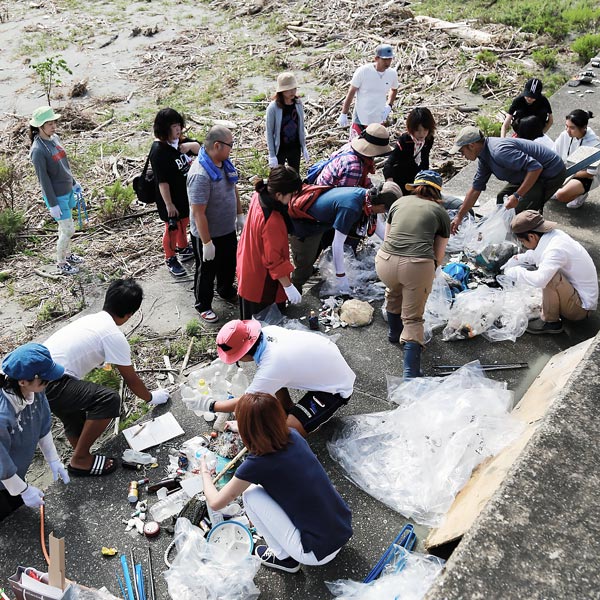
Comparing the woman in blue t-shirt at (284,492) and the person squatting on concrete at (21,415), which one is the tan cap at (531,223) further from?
the person squatting on concrete at (21,415)

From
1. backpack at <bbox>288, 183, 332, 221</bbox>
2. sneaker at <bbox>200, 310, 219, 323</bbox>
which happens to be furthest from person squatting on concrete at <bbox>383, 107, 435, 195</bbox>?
sneaker at <bbox>200, 310, 219, 323</bbox>

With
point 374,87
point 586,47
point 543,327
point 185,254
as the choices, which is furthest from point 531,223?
point 586,47

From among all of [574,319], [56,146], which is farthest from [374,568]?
[56,146]

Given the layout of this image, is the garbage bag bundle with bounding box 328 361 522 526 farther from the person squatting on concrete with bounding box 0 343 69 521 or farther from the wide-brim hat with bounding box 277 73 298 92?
the wide-brim hat with bounding box 277 73 298 92

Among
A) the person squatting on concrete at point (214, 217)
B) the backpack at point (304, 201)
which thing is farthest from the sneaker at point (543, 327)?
the person squatting on concrete at point (214, 217)

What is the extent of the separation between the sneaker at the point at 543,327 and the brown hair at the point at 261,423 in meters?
3.42

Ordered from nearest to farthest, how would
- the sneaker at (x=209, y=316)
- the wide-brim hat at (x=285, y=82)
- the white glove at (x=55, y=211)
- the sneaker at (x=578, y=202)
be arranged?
the sneaker at (x=209, y=316), the white glove at (x=55, y=211), the wide-brim hat at (x=285, y=82), the sneaker at (x=578, y=202)

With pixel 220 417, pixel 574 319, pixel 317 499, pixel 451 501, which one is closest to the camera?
pixel 317 499

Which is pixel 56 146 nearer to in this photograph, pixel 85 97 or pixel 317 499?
pixel 317 499

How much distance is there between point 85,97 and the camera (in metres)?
13.3

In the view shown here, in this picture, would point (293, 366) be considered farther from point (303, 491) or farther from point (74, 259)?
point (74, 259)

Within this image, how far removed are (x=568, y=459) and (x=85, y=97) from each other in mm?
12988

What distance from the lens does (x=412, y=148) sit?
692cm

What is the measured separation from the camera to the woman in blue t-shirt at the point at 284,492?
3.43 m
